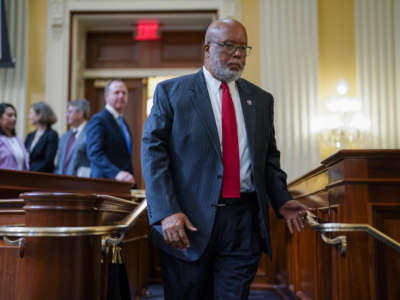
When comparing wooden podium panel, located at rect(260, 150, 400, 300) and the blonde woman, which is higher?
the blonde woman

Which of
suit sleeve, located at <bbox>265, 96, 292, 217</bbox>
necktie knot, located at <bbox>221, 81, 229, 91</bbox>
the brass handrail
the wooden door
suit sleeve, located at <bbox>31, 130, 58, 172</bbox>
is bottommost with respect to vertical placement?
the brass handrail

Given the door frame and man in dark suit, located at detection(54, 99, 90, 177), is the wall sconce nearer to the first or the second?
the door frame

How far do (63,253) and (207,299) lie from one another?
0.59m

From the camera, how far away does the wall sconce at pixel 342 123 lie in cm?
625

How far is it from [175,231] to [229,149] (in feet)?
1.32

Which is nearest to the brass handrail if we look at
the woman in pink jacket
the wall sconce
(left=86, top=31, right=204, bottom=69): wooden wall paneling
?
the woman in pink jacket

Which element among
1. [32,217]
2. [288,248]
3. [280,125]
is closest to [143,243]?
[288,248]

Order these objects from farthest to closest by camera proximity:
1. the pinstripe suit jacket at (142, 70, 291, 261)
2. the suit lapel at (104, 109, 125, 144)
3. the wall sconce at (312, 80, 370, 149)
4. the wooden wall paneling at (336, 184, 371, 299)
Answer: the wall sconce at (312, 80, 370, 149)
the suit lapel at (104, 109, 125, 144)
the wooden wall paneling at (336, 184, 371, 299)
the pinstripe suit jacket at (142, 70, 291, 261)

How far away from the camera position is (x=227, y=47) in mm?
2035

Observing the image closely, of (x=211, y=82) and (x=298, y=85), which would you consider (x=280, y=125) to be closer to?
(x=298, y=85)

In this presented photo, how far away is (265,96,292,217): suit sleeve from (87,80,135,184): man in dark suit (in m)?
2.06

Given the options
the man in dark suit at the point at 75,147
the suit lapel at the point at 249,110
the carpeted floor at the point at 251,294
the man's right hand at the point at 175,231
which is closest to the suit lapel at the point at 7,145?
the man in dark suit at the point at 75,147

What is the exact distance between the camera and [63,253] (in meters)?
2.06

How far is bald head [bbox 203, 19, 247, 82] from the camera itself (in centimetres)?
202
